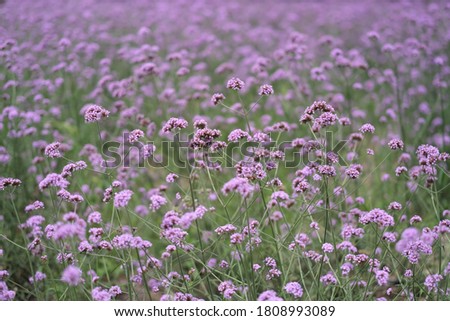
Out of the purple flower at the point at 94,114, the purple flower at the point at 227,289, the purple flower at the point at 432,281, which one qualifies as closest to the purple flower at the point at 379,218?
the purple flower at the point at 432,281

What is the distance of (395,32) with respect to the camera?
7.38 m

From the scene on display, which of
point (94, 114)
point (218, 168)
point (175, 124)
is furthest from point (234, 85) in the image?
point (94, 114)

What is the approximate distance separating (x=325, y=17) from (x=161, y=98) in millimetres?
5925

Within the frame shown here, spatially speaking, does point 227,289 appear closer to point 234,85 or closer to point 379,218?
point 379,218

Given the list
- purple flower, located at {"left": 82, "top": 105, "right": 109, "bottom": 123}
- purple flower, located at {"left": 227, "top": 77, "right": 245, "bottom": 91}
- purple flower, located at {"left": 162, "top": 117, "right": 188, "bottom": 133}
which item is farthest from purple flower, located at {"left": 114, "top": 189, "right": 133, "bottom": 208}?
purple flower, located at {"left": 227, "top": 77, "right": 245, "bottom": 91}

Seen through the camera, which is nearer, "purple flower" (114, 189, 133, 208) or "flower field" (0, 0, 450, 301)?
"purple flower" (114, 189, 133, 208)

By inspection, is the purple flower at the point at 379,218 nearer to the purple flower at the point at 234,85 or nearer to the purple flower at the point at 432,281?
the purple flower at the point at 432,281

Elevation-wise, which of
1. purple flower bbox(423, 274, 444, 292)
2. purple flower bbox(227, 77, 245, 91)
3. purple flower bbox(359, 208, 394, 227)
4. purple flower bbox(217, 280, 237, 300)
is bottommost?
purple flower bbox(423, 274, 444, 292)

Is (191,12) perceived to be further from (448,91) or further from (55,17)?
(448,91)

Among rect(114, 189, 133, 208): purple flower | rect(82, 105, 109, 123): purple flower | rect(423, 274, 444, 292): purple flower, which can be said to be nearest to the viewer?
rect(114, 189, 133, 208): purple flower

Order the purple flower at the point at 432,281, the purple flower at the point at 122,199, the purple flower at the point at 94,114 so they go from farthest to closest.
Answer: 1. the purple flower at the point at 94,114
2. the purple flower at the point at 432,281
3. the purple flower at the point at 122,199

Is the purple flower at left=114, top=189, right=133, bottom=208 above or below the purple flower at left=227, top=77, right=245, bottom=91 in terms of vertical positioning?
below

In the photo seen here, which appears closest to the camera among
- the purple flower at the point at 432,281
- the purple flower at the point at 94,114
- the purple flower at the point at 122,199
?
the purple flower at the point at 122,199

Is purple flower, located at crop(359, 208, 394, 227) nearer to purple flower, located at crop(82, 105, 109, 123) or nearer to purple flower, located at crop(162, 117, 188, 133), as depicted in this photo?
purple flower, located at crop(162, 117, 188, 133)
